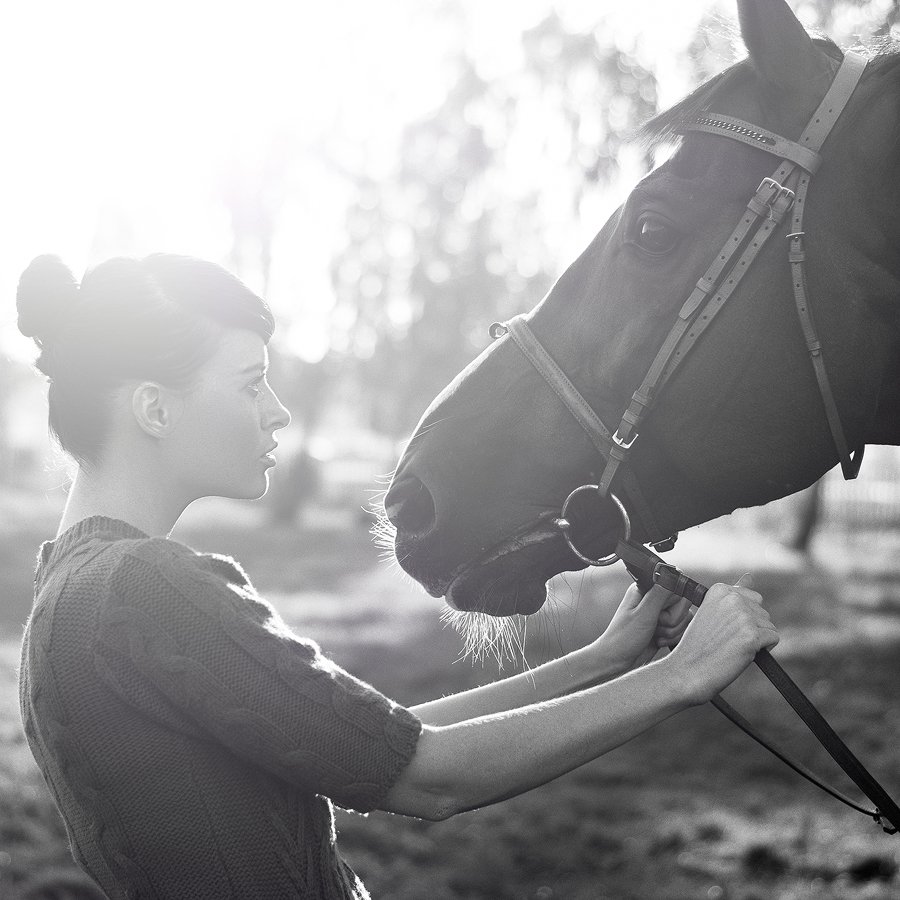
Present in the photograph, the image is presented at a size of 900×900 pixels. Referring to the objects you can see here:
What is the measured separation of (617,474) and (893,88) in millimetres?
1030

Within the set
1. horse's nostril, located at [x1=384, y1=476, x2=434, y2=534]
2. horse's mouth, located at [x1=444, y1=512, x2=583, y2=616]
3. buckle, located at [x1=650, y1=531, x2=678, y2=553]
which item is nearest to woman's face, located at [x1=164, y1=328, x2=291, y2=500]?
horse's nostril, located at [x1=384, y1=476, x2=434, y2=534]

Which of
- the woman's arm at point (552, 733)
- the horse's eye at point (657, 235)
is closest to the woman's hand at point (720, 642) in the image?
the woman's arm at point (552, 733)

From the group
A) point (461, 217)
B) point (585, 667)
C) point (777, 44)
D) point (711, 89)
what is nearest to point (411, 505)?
point (585, 667)

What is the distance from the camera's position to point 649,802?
5.90m

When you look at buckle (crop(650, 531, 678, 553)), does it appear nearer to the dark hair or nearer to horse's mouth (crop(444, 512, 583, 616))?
horse's mouth (crop(444, 512, 583, 616))

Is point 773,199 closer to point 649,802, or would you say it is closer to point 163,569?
point 163,569

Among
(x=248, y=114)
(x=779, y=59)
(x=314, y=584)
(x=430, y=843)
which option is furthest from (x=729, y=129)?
(x=248, y=114)

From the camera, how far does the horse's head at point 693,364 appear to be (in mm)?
2160

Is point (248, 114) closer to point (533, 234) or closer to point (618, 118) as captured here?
point (533, 234)

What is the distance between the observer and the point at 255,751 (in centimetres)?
161

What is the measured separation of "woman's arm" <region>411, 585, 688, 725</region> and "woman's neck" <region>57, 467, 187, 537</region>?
74cm

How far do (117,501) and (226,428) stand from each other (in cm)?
25

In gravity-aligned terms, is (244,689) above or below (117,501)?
below

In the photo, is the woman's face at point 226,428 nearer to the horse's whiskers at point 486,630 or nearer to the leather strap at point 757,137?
the horse's whiskers at point 486,630
